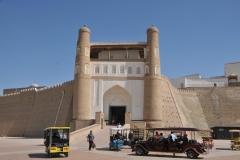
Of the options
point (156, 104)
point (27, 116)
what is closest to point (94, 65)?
point (156, 104)

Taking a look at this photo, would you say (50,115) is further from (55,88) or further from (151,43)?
(151,43)

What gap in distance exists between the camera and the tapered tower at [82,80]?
25.4 m

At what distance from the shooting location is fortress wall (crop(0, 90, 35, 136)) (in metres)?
35.3

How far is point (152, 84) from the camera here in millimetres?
25844

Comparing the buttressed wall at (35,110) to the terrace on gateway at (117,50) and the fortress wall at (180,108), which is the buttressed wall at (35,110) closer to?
the terrace on gateway at (117,50)

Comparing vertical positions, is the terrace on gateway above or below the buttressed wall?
above

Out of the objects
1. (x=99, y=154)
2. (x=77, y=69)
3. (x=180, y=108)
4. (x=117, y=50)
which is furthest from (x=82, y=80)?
(x=99, y=154)

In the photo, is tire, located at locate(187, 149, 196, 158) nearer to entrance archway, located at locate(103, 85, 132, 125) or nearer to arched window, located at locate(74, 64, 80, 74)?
entrance archway, located at locate(103, 85, 132, 125)

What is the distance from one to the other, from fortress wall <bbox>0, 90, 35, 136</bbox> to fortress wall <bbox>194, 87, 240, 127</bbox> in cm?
2102

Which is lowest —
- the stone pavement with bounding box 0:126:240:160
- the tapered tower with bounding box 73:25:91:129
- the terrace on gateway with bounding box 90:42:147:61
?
the stone pavement with bounding box 0:126:240:160

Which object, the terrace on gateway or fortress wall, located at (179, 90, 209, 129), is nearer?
the terrace on gateway

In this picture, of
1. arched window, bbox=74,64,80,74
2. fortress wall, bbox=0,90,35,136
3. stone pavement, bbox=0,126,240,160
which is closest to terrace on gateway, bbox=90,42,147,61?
arched window, bbox=74,64,80,74

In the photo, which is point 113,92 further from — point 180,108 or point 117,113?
point 180,108

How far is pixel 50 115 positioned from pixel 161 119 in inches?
462
